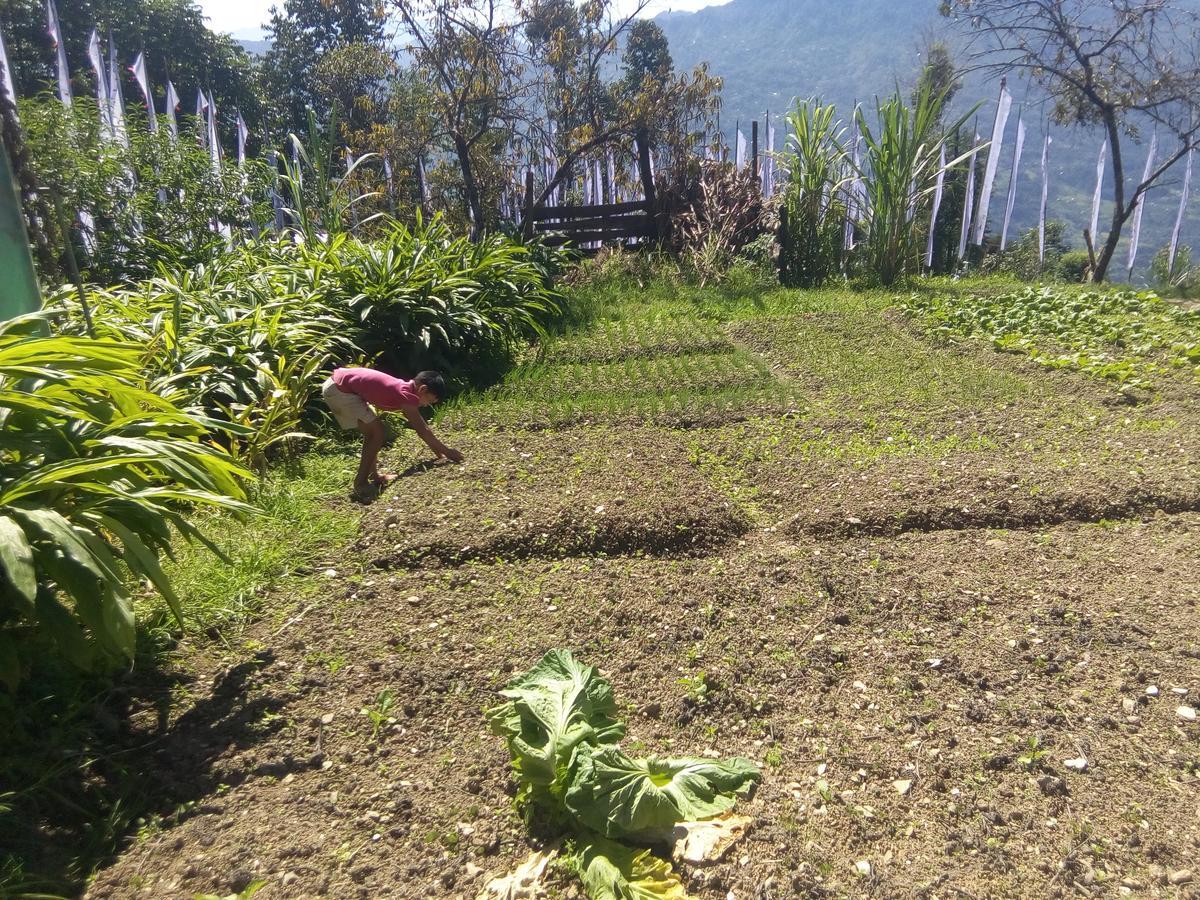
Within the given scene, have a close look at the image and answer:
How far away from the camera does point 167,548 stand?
7.41 feet

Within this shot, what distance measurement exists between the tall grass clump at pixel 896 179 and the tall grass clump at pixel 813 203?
37 cm

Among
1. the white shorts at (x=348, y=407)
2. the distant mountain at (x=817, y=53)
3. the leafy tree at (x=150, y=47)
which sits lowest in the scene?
the white shorts at (x=348, y=407)

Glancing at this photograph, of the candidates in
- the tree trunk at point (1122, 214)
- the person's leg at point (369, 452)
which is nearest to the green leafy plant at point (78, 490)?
the person's leg at point (369, 452)

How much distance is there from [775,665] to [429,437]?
2303 mm

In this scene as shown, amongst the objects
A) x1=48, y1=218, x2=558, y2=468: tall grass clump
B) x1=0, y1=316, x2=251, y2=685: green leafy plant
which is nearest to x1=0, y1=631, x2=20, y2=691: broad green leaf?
x1=0, y1=316, x2=251, y2=685: green leafy plant

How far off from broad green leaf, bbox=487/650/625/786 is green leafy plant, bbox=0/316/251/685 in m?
0.96

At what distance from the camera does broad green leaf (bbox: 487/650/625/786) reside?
72.8 inches

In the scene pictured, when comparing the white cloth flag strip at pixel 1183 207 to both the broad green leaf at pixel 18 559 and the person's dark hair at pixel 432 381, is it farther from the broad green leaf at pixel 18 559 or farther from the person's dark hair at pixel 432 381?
the broad green leaf at pixel 18 559

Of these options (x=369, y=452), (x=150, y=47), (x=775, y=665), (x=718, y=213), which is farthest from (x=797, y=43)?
(x=775, y=665)

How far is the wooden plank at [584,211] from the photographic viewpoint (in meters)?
10.9

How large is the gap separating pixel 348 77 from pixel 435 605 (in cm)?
1405

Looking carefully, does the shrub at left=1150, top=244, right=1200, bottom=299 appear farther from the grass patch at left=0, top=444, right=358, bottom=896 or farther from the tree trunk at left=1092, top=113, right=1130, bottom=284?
the grass patch at left=0, top=444, right=358, bottom=896

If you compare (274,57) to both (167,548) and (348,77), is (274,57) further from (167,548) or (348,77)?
(167,548)

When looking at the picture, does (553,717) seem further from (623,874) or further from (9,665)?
(9,665)
